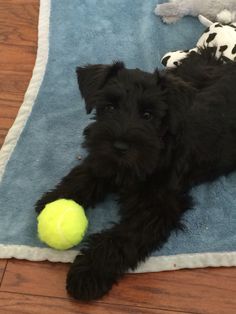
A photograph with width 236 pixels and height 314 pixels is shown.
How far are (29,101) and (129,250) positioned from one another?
1007 mm

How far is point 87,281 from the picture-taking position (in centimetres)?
148

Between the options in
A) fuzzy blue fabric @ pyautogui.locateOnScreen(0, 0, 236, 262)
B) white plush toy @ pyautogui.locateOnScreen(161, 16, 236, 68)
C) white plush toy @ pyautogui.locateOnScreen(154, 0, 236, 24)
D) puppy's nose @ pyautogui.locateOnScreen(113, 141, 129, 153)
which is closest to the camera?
puppy's nose @ pyautogui.locateOnScreen(113, 141, 129, 153)

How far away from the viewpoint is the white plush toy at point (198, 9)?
2451mm

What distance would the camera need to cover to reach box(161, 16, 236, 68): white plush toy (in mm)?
2129

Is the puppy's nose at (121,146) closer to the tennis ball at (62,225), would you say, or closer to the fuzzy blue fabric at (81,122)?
the tennis ball at (62,225)

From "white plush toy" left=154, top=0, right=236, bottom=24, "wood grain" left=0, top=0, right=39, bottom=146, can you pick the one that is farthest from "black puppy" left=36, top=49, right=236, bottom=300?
"white plush toy" left=154, top=0, right=236, bottom=24

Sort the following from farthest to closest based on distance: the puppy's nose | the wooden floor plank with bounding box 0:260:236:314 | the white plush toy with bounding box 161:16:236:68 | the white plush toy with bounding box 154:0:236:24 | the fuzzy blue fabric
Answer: the white plush toy with bounding box 154:0:236:24, the white plush toy with bounding box 161:16:236:68, the fuzzy blue fabric, the wooden floor plank with bounding box 0:260:236:314, the puppy's nose

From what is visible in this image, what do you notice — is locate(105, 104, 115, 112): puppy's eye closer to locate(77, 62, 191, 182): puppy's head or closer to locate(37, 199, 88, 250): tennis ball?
locate(77, 62, 191, 182): puppy's head

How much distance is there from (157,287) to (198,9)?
1.65 m

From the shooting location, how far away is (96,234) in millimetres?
1613

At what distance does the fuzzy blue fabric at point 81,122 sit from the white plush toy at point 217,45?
0.38 feet

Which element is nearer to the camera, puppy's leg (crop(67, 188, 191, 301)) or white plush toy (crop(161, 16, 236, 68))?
puppy's leg (crop(67, 188, 191, 301))

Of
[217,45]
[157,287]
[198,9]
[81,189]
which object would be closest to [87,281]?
[157,287]

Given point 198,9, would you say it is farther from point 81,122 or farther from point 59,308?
point 59,308
